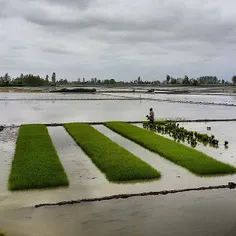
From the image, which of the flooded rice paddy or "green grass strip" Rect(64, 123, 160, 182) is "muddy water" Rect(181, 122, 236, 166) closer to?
the flooded rice paddy

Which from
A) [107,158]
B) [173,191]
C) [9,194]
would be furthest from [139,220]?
[107,158]

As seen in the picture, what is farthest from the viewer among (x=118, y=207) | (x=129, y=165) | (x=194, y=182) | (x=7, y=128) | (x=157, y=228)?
(x=7, y=128)

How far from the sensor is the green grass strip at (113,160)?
9.35 metres

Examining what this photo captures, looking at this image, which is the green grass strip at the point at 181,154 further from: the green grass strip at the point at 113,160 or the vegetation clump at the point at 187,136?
the green grass strip at the point at 113,160

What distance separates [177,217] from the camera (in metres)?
6.84

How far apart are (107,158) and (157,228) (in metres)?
4.91

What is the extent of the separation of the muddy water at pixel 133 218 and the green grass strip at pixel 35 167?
1432mm

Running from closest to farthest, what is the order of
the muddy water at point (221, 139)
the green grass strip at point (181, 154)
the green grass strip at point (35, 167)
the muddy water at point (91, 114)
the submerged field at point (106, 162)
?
the green grass strip at point (35, 167) → the submerged field at point (106, 162) → the green grass strip at point (181, 154) → the muddy water at point (221, 139) → the muddy water at point (91, 114)

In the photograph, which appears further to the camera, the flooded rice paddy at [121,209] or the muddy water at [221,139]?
the muddy water at [221,139]

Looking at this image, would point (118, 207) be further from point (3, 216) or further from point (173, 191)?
point (3, 216)

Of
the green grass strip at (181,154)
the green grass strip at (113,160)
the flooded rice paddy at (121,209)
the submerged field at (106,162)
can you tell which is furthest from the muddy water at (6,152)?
the green grass strip at (181,154)

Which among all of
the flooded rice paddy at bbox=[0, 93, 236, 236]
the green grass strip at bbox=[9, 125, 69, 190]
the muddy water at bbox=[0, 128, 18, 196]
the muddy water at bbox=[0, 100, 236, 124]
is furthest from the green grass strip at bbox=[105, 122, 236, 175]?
the muddy water at bbox=[0, 100, 236, 124]

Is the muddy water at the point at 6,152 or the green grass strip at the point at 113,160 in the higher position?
the green grass strip at the point at 113,160

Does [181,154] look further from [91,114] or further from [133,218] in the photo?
[91,114]
